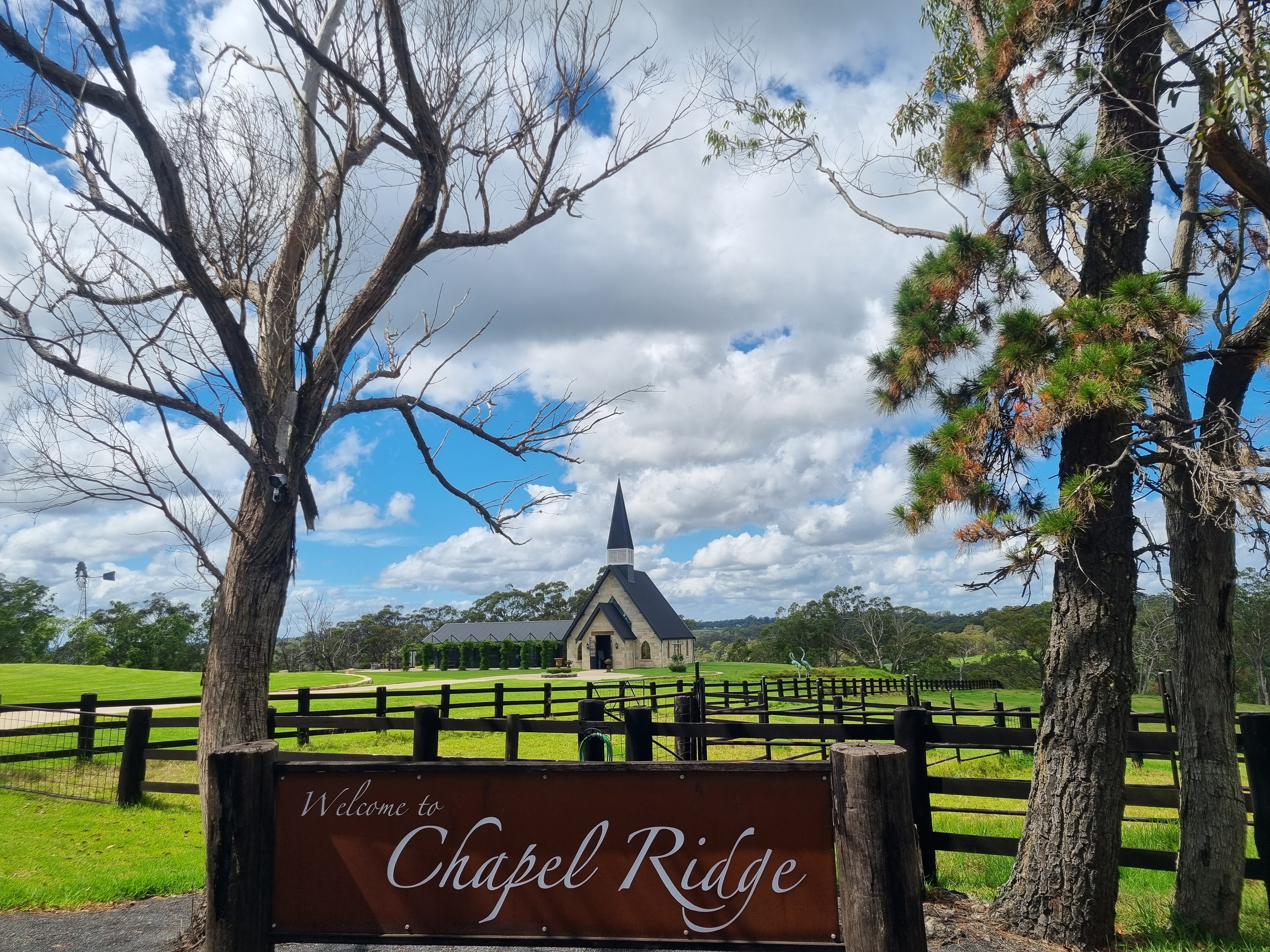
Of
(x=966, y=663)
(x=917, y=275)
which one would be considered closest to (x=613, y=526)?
(x=966, y=663)

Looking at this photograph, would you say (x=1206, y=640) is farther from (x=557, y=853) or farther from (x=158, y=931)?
(x=158, y=931)

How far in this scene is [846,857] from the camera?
2.65 meters

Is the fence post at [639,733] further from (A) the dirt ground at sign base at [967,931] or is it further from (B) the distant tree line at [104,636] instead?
(B) the distant tree line at [104,636]

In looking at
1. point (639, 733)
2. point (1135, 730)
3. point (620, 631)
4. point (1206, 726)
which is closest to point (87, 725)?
point (639, 733)

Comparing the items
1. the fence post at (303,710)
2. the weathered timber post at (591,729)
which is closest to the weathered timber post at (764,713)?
the weathered timber post at (591,729)

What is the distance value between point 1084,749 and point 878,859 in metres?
3.40

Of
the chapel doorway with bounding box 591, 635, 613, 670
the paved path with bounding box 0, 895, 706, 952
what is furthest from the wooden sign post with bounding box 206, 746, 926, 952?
the chapel doorway with bounding box 591, 635, 613, 670

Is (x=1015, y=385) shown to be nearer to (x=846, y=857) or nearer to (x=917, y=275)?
(x=917, y=275)

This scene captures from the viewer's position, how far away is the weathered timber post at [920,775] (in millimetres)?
5770

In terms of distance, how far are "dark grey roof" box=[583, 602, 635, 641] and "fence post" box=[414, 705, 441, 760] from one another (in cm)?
4987

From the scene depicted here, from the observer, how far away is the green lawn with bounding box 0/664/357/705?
80.6 ft

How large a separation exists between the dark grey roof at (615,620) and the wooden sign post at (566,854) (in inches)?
2116

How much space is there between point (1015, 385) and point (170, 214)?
5781 mm

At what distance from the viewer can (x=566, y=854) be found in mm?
2875
